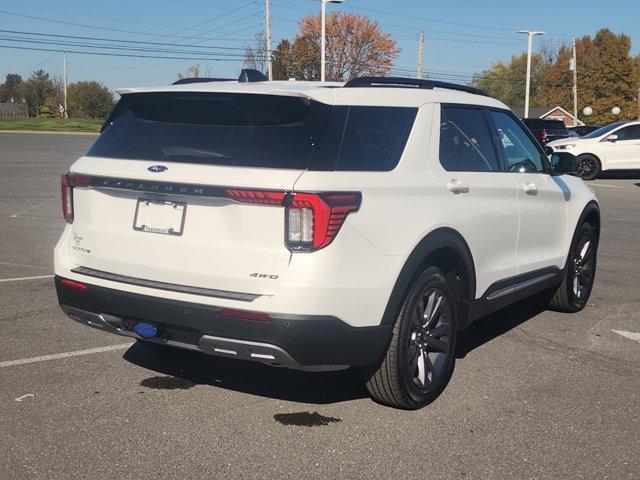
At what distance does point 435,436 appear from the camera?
3.84 m

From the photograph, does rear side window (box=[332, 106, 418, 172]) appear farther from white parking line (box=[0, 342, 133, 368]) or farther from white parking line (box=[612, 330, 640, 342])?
white parking line (box=[612, 330, 640, 342])

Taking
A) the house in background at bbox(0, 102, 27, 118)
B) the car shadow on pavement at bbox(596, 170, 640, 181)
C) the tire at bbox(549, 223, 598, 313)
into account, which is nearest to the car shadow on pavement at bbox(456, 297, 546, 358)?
the tire at bbox(549, 223, 598, 313)

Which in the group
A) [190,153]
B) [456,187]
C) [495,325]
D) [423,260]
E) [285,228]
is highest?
[190,153]

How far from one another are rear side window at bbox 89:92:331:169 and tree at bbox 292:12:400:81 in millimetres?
72899

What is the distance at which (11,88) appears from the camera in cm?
12044

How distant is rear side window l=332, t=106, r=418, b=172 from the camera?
366 cm

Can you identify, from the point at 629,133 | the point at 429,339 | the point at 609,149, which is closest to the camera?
the point at 429,339

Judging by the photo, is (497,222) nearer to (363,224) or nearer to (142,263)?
(363,224)

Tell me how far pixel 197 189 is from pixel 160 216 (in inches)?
11.6

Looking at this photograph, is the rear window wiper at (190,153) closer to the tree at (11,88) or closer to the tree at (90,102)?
the tree at (90,102)

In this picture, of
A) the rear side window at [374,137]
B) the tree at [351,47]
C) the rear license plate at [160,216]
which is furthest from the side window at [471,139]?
the tree at [351,47]

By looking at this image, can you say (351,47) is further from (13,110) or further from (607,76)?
(13,110)

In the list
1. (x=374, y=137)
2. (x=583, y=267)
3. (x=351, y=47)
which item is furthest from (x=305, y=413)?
(x=351, y=47)

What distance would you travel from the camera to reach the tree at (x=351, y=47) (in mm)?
76500
